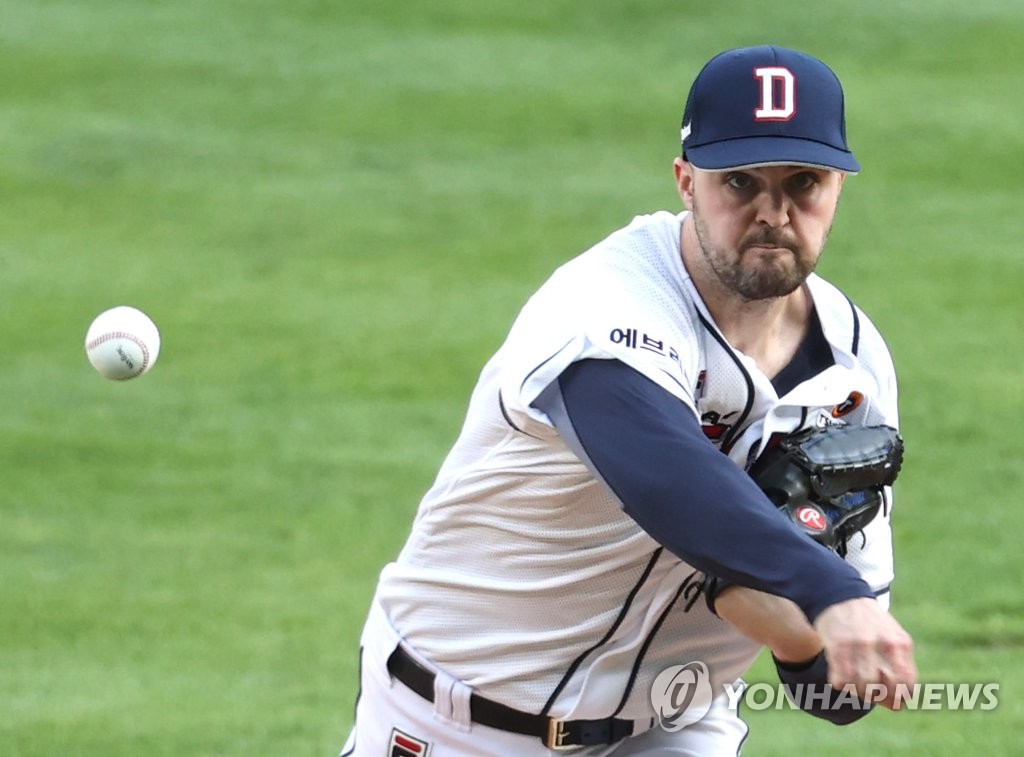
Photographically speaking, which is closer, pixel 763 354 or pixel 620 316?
pixel 620 316

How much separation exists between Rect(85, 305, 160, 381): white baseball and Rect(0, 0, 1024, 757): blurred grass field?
1.32 meters

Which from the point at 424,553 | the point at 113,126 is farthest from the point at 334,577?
the point at 113,126

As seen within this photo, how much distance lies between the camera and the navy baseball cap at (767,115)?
364cm

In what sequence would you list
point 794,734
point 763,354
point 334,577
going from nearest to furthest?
point 763,354
point 794,734
point 334,577

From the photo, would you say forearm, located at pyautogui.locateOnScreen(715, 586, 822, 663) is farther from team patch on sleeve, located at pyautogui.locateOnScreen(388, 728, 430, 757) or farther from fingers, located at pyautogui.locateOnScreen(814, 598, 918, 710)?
team patch on sleeve, located at pyautogui.locateOnScreen(388, 728, 430, 757)

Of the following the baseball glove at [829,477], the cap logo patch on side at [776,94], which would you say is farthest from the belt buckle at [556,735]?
the cap logo patch on side at [776,94]

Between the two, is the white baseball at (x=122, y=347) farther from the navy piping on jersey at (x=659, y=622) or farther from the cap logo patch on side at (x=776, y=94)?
the cap logo patch on side at (x=776, y=94)

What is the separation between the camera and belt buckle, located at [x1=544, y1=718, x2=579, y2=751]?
400 centimetres

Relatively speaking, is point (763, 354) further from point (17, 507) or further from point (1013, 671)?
point (17, 507)

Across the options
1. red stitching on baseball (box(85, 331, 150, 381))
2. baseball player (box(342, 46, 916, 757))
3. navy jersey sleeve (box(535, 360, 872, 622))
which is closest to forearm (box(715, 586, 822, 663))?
baseball player (box(342, 46, 916, 757))

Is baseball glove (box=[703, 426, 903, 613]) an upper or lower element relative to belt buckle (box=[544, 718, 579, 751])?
upper

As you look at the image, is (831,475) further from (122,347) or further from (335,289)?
(335,289)

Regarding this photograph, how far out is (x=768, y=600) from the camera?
3418mm

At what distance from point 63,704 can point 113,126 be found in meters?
8.59
